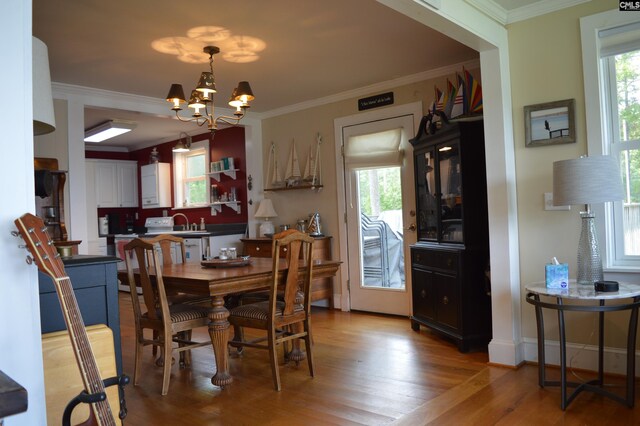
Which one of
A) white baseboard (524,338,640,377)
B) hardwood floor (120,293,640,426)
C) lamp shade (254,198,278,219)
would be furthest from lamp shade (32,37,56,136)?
lamp shade (254,198,278,219)

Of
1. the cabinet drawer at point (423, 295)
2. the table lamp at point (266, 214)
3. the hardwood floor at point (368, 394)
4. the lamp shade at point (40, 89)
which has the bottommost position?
A: the hardwood floor at point (368, 394)

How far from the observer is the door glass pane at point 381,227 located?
205 inches

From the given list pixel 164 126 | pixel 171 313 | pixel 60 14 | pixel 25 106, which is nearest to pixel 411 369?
pixel 171 313

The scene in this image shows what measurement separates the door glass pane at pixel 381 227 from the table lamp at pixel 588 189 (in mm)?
2355

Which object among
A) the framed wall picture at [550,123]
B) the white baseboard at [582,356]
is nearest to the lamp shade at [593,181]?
the framed wall picture at [550,123]

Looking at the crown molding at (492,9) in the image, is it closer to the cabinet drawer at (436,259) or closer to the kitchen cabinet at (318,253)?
the cabinet drawer at (436,259)

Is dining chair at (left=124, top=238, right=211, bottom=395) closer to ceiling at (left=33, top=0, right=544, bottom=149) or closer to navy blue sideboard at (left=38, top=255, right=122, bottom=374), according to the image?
navy blue sideboard at (left=38, top=255, right=122, bottom=374)

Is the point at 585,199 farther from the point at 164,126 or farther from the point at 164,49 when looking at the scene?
the point at 164,126

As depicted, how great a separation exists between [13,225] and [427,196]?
12.0 ft

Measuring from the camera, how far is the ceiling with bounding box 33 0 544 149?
325cm

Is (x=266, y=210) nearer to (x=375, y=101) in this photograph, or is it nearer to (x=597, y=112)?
(x=375, y=101)

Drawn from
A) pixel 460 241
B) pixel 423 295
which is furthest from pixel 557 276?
pixel 423 295

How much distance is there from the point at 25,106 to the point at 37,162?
12.2 ft

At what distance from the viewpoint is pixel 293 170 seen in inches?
239
